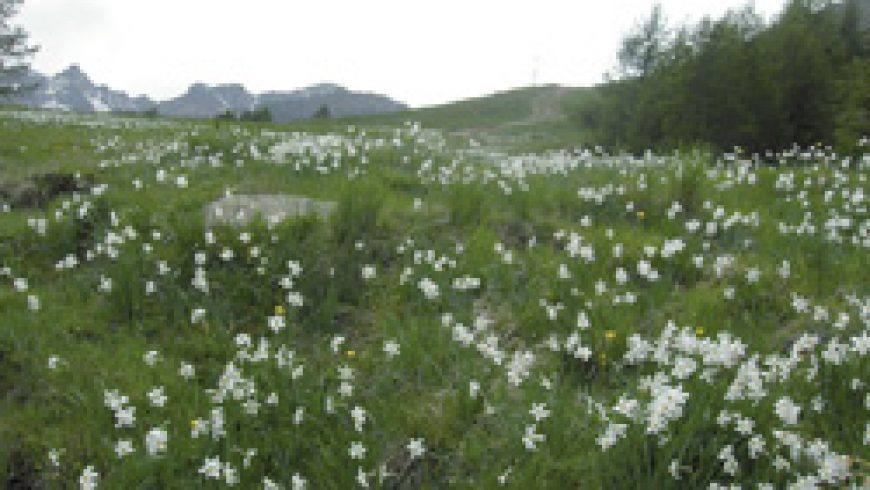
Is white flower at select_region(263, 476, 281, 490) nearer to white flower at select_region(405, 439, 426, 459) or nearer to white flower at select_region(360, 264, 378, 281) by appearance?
white flower at select_region(405, 439, 426, 459)

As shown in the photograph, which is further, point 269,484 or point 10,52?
point 10,52

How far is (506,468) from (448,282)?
6.60ft

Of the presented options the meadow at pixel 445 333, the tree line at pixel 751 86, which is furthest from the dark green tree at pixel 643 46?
the meadow at pixel 445 333

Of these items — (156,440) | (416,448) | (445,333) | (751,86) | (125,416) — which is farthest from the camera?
(751,86)

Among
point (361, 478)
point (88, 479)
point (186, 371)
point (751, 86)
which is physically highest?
point (751, 86)

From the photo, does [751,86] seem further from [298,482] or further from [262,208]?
[298,482]

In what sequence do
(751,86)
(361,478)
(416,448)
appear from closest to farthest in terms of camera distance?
(361,478) → (416,448) → (751,86)

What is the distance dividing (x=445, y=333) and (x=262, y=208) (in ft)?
9.30

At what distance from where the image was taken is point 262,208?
5949 mm

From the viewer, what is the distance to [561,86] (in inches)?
3915

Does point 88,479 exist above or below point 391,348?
below

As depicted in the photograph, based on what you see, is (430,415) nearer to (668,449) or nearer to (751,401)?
(668,449)

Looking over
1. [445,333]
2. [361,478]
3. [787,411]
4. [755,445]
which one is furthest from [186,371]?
[787,411]

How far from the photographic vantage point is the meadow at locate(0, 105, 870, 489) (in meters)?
2.86
